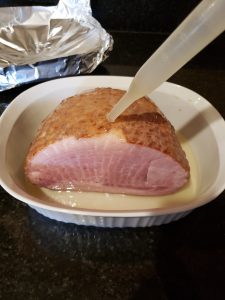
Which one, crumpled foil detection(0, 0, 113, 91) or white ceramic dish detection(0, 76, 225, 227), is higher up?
white ceramic dish detection(0, 76, 225, 227)

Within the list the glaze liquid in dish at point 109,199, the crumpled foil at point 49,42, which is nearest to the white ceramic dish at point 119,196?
the glaze liquid in dish at point 109,199

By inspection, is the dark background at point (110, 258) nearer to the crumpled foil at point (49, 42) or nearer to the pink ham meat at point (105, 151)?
the pink ham meat at point (105, 151)

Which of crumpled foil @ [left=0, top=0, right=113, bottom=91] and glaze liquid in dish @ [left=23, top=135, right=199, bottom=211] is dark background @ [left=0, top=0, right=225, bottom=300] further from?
crumpled foil @ [left=0, top=0, right=113, bottom=91]

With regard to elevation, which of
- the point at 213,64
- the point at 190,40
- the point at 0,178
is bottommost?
the point at 0,178

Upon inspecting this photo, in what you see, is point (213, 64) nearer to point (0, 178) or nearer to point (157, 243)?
point (157, 243)

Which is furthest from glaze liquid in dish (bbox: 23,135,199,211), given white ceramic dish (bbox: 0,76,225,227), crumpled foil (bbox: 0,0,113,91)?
crumpled foil (bbox: 0,0,113,91)

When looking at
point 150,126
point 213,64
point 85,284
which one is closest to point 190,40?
point 150,126

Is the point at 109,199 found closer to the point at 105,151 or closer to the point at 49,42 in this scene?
the point at 105,151
